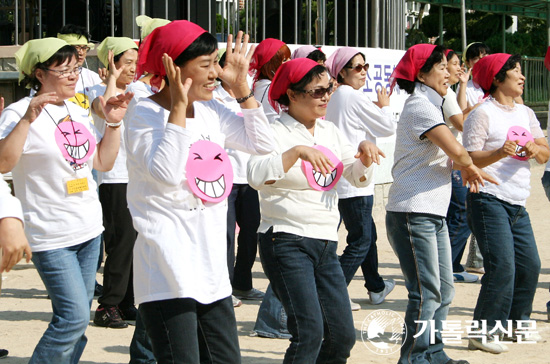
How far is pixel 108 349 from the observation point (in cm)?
562

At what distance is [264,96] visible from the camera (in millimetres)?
6492

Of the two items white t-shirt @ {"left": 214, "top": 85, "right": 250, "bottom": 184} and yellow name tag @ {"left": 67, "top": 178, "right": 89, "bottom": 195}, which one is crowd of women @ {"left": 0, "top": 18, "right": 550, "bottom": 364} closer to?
yellow name tag @ {"left": 67, "top": 178, "right": 89, "bottom": 195}

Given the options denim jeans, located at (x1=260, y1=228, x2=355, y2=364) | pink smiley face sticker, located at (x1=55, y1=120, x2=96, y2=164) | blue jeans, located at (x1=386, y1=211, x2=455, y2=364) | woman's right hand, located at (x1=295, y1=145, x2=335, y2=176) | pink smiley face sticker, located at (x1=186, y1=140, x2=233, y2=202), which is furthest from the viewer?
blue jeans, located at (x1=386, y1=211, x2=455, y2=364)

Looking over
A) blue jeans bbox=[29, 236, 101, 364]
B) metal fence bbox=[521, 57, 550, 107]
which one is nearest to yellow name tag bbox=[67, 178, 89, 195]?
blue jeans bbox=[29, 236, 101, 364]

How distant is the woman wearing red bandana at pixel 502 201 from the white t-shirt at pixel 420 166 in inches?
23.9

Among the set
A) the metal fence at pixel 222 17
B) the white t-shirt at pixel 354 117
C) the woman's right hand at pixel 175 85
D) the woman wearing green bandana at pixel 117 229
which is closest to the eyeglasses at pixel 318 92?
the woman's right hand at pixel 175 85

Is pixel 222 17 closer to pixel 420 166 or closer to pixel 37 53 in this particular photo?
pixel 420 166

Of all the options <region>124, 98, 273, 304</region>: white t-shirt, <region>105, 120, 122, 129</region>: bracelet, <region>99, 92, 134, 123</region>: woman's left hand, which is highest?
<region>99, 92, 134, 123</region>: woman's left hand

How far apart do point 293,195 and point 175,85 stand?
1.10 metres

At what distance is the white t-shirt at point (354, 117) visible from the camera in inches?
253

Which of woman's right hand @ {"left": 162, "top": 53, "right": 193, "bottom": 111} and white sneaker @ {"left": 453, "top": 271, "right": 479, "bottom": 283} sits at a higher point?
woman's right hand @ {"left": 162, "top": 53, "right": 193, "bottom": 111}

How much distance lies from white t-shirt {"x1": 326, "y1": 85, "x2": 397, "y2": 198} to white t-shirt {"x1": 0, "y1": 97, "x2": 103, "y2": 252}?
2.50 metres

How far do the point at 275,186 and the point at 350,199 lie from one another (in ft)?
7.57

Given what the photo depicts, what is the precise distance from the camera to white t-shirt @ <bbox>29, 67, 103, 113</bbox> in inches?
253
